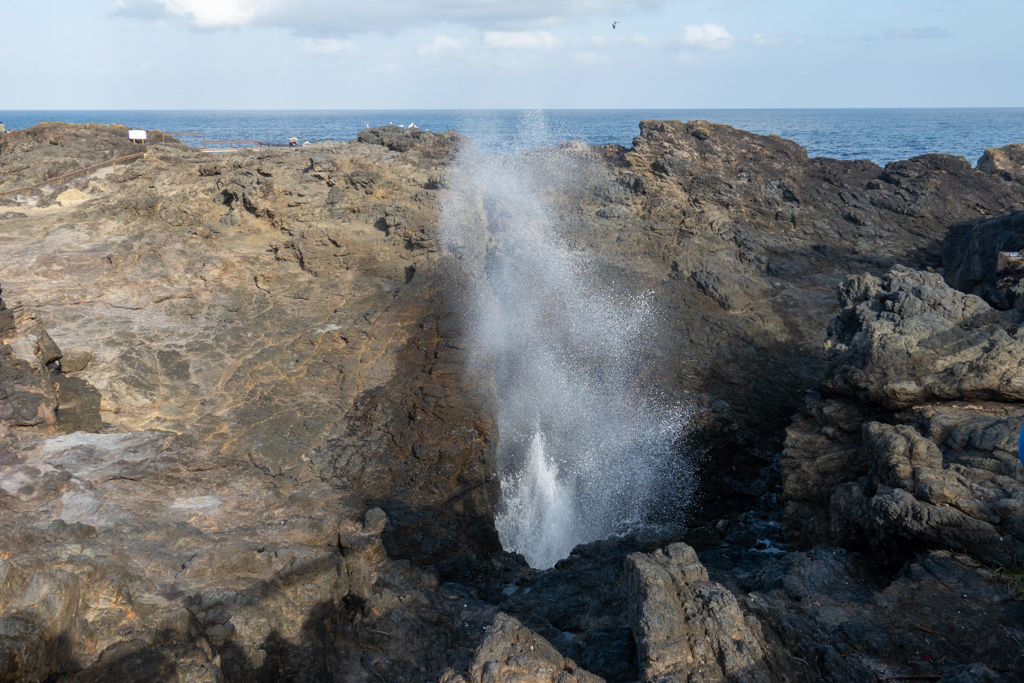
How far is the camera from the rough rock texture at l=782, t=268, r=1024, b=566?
5.25 metres

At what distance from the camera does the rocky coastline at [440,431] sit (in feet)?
15.6

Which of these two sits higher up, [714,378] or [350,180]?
[350,180]

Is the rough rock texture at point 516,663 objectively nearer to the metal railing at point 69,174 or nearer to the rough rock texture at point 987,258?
the rough rock texture at point 987,258

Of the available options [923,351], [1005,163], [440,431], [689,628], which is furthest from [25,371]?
[1005,163]

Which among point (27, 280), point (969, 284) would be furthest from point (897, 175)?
point (27, 280)

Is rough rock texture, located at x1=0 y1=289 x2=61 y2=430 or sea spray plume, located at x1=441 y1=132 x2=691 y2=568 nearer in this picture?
rough rock texture, located at x1=0 y1=289 x2=61 y2=430

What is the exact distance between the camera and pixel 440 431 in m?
9.43

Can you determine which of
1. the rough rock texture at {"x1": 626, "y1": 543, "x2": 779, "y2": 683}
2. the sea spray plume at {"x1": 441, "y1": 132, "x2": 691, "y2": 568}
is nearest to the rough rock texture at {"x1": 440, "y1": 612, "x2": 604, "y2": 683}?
the rough rock texture at {"x1": 626, "y1": 543, "x2": 779, "y2": 683}

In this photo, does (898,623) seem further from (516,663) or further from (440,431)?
(440,431)

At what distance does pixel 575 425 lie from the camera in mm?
10695

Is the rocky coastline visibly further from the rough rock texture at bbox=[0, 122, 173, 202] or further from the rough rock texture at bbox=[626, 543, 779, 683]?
the rough rock texture at bbox=[0, 122, 173, 202]

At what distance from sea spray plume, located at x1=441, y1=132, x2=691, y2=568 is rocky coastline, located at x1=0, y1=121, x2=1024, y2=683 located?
1.49 ft

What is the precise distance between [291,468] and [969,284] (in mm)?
11933

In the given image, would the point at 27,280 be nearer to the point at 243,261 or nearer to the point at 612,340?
the point at 243,261
